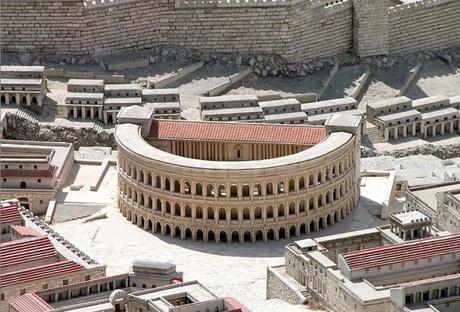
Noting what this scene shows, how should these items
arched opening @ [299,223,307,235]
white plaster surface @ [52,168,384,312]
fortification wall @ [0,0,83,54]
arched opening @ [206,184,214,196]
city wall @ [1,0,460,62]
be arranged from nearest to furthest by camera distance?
white plaster surface @ [52,168,384,312], arched opening @ [206,184,214,196], arched opening @ [299,223,307,235], fortification wall @ [0,0,83,54], city wall @ [1,0,460,62]

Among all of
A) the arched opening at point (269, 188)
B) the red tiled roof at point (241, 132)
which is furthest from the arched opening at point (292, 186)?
the red tiled roof at point (241, 132)

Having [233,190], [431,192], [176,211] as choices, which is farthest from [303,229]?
[431,192]

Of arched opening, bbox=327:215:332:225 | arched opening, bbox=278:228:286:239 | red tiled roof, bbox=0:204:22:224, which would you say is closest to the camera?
red tiled roof, bbox=0:204:22:224

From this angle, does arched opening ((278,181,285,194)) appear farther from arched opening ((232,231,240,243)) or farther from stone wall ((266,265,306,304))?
stone wall ((266,265,306,304))

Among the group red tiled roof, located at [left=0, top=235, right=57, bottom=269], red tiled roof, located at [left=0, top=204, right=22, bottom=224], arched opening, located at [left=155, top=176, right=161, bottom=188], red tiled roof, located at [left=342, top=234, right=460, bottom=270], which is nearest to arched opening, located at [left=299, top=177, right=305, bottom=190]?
arched opening, located at [left=155, top=176, right=161, bottom=188]

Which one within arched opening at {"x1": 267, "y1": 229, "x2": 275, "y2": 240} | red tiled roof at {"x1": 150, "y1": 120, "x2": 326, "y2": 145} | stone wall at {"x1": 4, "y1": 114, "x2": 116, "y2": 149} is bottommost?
arched opening at {"x1": 267, "y1": 229, "x2": 275, "y2": 240}

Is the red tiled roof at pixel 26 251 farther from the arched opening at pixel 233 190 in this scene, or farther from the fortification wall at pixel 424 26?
the fortification wall at pixel 424 26

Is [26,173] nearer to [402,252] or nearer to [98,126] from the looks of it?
[98,126]

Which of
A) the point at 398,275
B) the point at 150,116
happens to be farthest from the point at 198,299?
the point at 150,116
